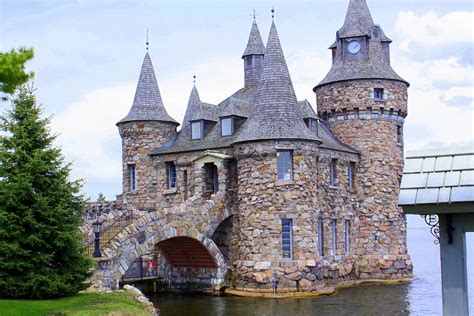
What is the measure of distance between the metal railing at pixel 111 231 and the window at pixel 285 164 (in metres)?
7.18

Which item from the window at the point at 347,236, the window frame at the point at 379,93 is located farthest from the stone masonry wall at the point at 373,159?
the window at the point at 347,236

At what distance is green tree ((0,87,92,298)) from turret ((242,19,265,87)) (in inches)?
856

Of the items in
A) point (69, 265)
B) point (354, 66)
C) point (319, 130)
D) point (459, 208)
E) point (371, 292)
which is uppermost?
point (354, 66)

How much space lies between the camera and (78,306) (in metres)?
16.9

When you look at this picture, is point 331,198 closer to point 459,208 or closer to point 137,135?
point 137,135

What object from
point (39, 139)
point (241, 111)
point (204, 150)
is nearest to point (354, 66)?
point (241, 111)

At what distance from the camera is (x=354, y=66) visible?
36594 millimetres

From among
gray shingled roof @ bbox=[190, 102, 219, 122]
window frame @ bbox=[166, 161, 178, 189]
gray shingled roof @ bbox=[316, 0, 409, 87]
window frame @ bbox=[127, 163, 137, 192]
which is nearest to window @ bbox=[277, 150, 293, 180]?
gray shingled roof @ bbox=[190, 102, 219, 122]

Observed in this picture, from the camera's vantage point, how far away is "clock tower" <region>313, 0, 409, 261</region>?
1412 inches

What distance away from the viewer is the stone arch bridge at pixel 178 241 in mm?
24953

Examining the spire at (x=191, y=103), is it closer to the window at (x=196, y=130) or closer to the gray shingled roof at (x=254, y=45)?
the gray shingled roof at (x=254, y=45)

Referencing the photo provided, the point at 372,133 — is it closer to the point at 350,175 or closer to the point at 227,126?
the point at 350,175

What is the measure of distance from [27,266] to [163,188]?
18494 mm

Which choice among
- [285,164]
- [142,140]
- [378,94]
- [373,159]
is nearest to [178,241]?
[285,164]
